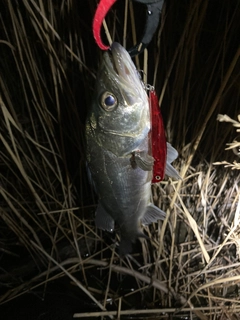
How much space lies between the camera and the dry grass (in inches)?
46.4

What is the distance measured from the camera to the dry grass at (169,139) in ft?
3.87

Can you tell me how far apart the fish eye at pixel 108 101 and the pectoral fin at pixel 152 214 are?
421 mm

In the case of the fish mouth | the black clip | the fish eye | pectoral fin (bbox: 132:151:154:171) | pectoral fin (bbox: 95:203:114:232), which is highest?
the black clip

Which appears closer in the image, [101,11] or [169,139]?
[101,11]

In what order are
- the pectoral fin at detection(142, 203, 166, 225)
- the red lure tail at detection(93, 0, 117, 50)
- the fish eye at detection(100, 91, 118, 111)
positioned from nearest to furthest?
the red lure tail at detection(93, 0, 117, 50) < the fish eye at detection(100, 91, 118, 111) < the pectoral fin at detection(142, 203, 166, 225)

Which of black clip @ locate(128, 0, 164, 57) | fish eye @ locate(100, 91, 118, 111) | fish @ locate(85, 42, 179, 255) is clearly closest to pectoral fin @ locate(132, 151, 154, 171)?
fish @ locate(85, 42, 179, 255)

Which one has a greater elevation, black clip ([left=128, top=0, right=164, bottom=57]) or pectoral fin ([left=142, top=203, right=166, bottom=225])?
black clip ([left=128, top=0, right=164, bottom=57])

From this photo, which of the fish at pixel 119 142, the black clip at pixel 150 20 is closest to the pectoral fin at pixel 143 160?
the fish at pixel 119 142

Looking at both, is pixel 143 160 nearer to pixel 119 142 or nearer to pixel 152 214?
pixel 119 142

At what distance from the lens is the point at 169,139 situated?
4.48 feet

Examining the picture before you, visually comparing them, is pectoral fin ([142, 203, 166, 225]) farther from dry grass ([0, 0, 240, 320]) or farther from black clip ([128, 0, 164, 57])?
black clip ([128, 0, 164, 57])

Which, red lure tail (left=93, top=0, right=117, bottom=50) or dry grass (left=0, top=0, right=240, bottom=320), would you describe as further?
dry grass (left=0, top=0, right=240, bottom=320)

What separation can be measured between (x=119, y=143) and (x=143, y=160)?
0.08 m

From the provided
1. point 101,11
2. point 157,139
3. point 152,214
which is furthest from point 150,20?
point 152,214
